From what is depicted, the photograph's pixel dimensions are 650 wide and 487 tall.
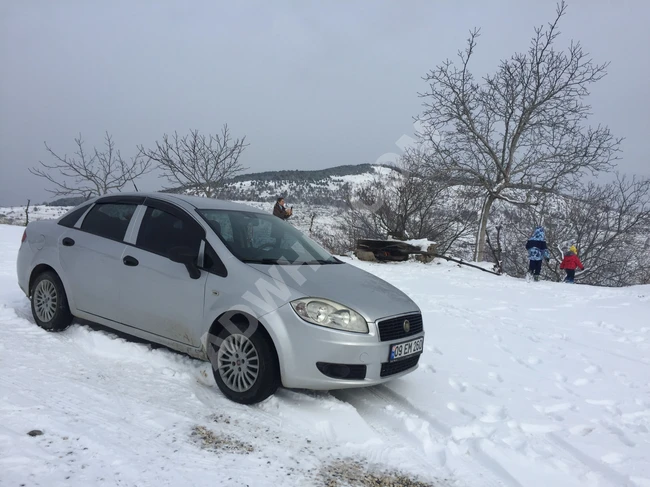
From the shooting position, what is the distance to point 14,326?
4.66 meters

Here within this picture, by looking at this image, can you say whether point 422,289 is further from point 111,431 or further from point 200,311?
point 111,431

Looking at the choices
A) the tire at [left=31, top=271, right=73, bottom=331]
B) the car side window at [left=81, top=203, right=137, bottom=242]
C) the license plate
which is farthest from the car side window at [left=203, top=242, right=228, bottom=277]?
the tire at [left=31, top=271, right=73, bottom=331]

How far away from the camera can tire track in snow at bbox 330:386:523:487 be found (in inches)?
107

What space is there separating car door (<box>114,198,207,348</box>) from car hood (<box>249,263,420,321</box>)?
2.09 feet

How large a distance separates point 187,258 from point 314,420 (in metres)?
1.61

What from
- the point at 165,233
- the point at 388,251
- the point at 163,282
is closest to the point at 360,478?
the point at 163,282

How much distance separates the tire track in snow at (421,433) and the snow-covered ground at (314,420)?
12 millimetres

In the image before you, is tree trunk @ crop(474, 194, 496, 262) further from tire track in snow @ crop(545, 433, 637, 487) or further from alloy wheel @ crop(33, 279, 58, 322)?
alloy wheel @ crop(33, 279, 58, 322)

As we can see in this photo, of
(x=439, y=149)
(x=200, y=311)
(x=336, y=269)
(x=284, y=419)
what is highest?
(x=439, y=149)

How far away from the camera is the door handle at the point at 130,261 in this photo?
4023 mm

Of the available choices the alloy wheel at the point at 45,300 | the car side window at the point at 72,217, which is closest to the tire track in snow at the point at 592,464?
the alloy wheel at the point at 45,300

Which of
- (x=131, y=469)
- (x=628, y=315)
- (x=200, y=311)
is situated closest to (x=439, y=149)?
(x=628, y=315)

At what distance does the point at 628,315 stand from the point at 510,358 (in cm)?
403

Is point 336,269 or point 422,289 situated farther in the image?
point 422,289
